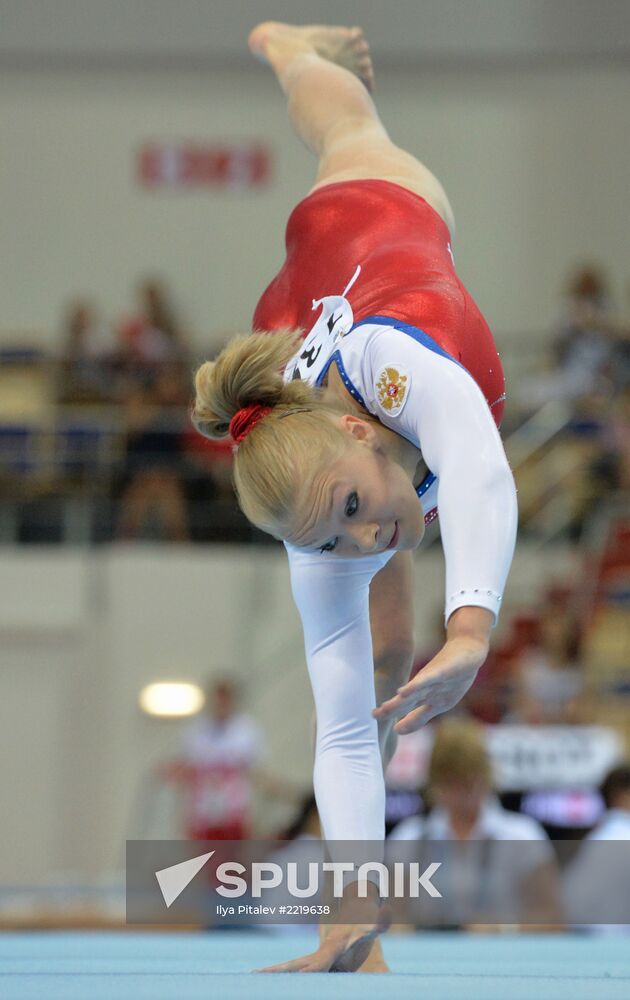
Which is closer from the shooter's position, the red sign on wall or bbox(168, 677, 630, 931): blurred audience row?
bbox(168, 677, 630, 931): blurred audience row

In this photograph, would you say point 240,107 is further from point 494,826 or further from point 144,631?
point 494,826

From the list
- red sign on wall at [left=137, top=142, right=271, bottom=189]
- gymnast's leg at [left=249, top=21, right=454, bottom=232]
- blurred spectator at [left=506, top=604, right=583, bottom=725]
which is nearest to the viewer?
gymnast's leg at [left=249, top=21, right=454, bottom=232]

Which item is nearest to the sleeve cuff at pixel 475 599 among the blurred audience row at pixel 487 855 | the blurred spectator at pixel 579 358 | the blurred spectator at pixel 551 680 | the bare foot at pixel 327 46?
the bare foot at pixel 327 46

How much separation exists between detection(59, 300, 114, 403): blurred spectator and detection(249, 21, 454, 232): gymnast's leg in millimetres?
4740

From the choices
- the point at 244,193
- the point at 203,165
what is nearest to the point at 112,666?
the point at 244,193

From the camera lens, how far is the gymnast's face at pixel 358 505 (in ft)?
5.98

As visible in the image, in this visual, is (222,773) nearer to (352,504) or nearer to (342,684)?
(342,684)

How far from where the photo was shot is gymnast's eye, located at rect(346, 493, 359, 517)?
1835mm

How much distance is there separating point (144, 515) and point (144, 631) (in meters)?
0.56

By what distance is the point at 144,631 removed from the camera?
22.6 feet

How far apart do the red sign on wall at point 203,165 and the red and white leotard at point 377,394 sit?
23.0 ft

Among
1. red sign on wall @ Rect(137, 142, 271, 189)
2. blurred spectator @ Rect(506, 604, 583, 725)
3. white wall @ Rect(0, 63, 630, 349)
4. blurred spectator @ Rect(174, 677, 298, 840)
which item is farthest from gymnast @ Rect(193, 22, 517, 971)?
red sign on wall @ Rect(137, 142, 271, 189)

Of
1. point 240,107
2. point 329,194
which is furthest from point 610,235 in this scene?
point 329,194

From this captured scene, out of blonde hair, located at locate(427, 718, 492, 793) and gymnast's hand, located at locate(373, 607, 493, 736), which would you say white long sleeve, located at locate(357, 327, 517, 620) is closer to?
gymnast's hand, located at locate(373, 607, 493, 736)
